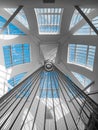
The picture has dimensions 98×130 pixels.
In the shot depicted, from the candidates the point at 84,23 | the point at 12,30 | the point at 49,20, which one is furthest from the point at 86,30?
the point at 12,30

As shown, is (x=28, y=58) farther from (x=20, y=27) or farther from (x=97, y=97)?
(x=97, y=97)

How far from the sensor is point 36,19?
12.4 metres

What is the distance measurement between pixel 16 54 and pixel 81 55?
6.71 metres

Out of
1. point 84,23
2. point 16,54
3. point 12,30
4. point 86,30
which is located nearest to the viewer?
point 84,23

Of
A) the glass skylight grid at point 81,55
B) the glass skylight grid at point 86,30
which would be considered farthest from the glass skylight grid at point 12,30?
the glass skylight grid at point 86,30

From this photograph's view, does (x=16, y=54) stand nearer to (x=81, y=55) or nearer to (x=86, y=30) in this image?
(x=81, y=55)

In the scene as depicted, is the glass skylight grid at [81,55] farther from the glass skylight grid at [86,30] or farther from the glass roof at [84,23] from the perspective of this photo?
the glass roof at [84,23]

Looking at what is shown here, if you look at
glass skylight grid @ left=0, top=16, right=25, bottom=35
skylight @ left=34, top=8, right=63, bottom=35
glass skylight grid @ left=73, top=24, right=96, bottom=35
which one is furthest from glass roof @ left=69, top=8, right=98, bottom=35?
glass skylight grid @ left=0, top=16, right=25, bottom=35

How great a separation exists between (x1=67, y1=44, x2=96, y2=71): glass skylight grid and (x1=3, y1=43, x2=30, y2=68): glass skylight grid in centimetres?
459

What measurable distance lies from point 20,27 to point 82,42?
19.1ft

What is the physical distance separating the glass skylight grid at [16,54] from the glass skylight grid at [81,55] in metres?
4.59

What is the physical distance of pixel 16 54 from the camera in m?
15.4

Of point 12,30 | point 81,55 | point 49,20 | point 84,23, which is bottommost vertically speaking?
point 81,55

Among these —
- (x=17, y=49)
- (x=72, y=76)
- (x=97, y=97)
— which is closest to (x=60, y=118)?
(x=72, y=76)
